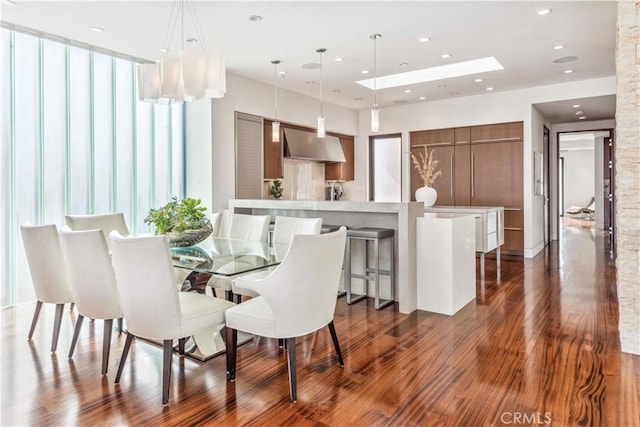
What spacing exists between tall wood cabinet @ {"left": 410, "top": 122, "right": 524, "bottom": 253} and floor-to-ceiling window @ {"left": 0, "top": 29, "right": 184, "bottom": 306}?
493cm

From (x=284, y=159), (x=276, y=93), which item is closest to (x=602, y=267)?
(x=284, y=159)

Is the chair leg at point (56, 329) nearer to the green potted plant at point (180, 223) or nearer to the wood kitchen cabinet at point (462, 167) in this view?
the green potted plant at point (180, 223)

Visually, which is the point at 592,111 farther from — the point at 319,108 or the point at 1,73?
the point at 1,73

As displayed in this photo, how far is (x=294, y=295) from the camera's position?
231 cm

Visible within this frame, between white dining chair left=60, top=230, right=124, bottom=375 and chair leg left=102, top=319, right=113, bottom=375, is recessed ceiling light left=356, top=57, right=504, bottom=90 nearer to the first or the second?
white dining chair left=60, top=230, right=124, bottom=375

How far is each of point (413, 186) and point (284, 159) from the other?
275cm

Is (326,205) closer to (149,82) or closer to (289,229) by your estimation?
(289,229)

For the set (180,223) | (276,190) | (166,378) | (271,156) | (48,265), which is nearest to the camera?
(166,378)

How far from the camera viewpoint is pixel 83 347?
10.2 ft

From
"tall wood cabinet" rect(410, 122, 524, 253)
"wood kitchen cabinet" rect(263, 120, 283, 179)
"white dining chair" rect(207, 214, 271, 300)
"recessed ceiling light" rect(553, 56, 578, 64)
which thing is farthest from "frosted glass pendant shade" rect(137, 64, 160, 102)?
"tall wood cabinet" rect(410, 122, 524, 253)

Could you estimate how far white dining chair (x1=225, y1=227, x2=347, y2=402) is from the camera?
228 cm

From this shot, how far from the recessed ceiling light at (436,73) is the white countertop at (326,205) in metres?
2.57

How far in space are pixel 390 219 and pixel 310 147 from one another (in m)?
3.32

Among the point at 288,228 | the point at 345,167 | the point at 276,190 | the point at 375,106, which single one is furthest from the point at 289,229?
the point at 345,167
